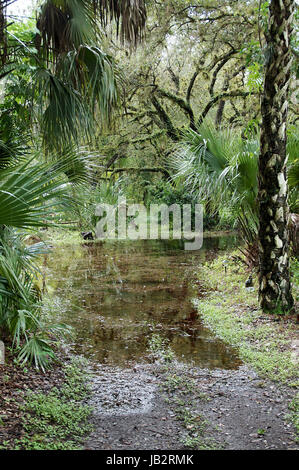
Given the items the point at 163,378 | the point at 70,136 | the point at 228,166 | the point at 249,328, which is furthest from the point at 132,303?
the point at 70,136

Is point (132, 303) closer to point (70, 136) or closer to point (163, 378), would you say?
point (163, 378)

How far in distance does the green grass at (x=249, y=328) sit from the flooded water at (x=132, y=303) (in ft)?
0.61

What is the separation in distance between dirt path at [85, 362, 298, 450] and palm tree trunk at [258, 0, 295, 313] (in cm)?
164

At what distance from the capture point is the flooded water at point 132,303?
4795 millimetres

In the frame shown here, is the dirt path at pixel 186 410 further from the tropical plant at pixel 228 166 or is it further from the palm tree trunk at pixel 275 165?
the tropical plant at pixel 228 166

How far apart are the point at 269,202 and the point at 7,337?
3493 millimetres

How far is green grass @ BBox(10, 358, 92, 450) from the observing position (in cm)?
277

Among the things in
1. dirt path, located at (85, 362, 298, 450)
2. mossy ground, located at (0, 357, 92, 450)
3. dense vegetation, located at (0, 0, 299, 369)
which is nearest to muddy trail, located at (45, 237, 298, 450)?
dirt path, located at (85, 362, 298, 450)

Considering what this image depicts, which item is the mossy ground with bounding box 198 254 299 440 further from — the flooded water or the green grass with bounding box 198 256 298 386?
the flooded water

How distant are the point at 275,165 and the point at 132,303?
3.13 metres

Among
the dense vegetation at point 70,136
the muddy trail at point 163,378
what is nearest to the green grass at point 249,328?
the muddy trail at point 163,378
